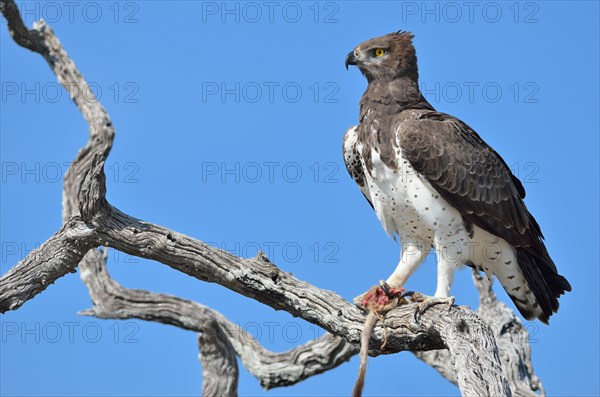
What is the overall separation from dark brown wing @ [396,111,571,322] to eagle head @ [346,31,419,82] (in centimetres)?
59

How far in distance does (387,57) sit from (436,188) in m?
1.43

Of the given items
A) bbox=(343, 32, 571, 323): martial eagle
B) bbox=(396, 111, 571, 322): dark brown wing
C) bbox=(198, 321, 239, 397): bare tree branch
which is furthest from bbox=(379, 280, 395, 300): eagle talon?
bbox=(198, 321, 239, 397): bare tree branch

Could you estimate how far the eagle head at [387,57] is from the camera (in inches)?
312

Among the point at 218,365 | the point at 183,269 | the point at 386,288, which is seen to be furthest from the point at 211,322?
the point at 386,288

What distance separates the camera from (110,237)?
22.6 ft

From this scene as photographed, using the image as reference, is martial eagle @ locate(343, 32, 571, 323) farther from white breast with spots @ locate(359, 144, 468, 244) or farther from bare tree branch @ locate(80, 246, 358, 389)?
bare tree branch @ locate(80, 246, 358, 389)

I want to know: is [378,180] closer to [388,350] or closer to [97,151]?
[388,350]

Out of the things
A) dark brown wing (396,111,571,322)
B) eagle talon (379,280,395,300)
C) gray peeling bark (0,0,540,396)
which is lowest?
gray peeling bark (0,0,540,396)

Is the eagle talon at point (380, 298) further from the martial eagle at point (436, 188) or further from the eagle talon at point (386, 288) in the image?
the martial eagle at point (436, 188)

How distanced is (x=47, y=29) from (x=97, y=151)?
76.4 inches

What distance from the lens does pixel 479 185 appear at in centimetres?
755

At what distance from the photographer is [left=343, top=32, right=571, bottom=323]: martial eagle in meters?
7.26

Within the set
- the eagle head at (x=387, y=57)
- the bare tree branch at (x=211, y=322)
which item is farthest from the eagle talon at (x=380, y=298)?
the bare tree branch at (x=211, y=322)

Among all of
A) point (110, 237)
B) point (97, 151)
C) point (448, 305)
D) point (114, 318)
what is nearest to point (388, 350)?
point (448, 305)
